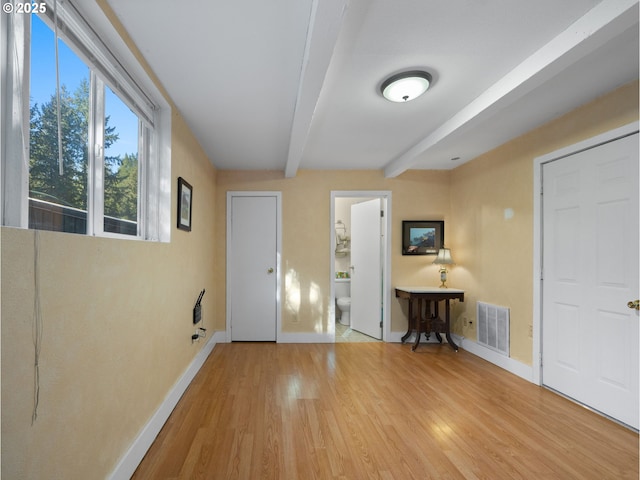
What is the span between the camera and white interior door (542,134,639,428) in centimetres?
233

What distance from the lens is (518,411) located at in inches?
101

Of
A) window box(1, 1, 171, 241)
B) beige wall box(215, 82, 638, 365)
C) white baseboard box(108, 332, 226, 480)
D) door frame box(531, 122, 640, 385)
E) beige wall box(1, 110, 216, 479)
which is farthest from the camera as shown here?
beige wall box(215, 82, 638, 365)

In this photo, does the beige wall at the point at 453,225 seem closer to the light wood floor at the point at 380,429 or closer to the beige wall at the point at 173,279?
the beige wall at the point at 173,279

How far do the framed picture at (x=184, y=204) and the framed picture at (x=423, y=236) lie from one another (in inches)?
113

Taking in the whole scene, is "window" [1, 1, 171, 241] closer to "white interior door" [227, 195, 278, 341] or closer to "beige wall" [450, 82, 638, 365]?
"white interior door" [227, 195, 278, 341]

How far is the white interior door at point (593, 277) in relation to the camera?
2.33 meters

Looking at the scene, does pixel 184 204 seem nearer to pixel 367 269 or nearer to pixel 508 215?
pixel 367 269

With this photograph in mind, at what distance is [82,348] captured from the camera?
52.9 inches

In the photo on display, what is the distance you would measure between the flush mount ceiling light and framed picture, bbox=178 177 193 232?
1783 millimetres

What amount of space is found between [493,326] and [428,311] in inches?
31.2

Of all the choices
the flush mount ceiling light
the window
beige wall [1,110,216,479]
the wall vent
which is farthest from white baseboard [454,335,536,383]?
the window

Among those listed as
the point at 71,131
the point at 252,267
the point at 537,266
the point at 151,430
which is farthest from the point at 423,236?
the point at 71,131

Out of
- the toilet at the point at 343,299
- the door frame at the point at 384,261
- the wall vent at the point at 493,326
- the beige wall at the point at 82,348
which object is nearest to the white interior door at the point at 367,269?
the door frame at the point at 384,261

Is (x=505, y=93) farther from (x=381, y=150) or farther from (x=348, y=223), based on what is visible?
(x=348, y=223)
